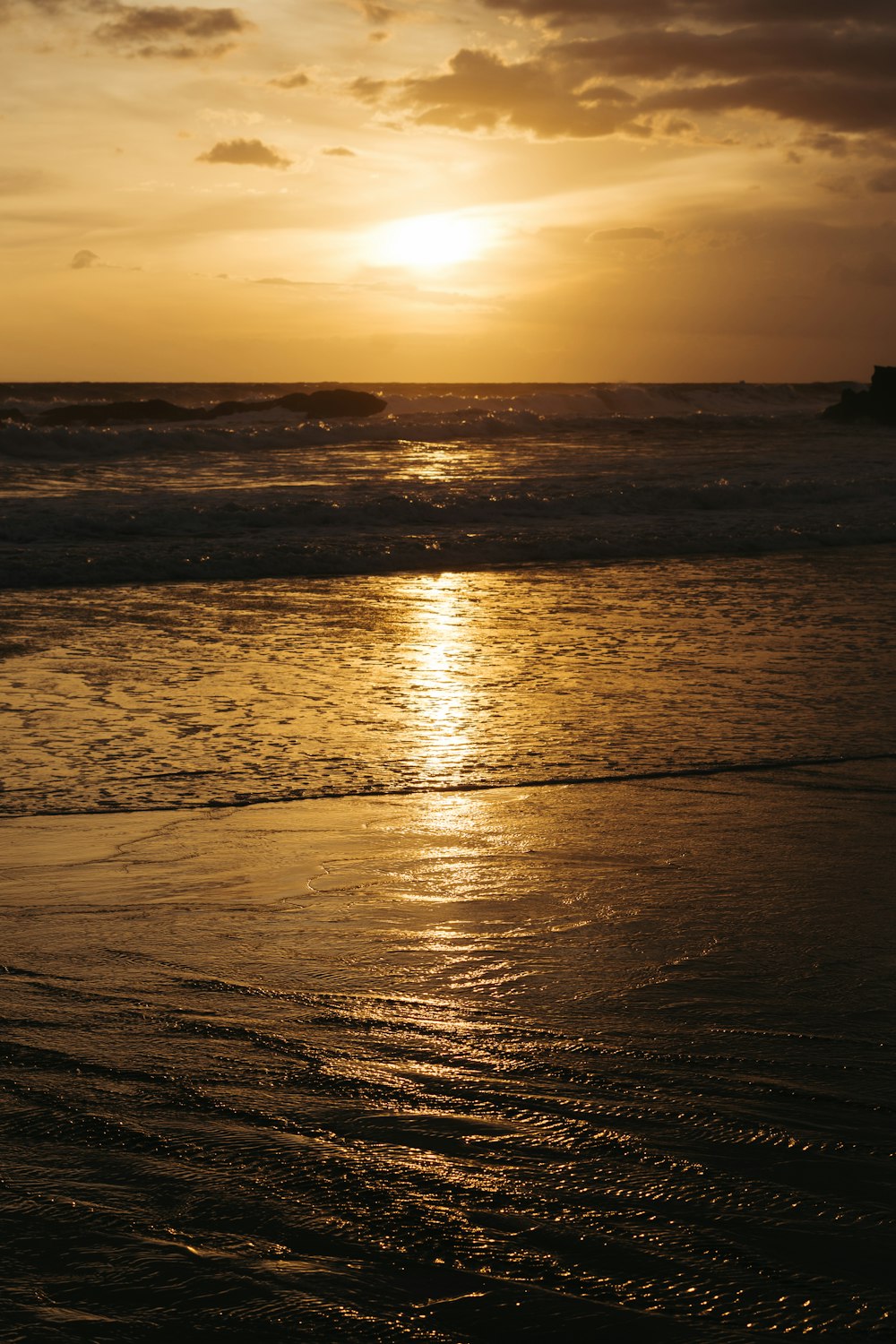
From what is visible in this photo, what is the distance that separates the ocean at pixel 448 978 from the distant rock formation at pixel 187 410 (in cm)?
3588

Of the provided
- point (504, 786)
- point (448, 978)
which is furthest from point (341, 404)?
point (448, 978)

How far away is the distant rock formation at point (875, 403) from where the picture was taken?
48.1 m

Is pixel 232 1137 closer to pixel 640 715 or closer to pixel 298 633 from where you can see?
pixel 640 715

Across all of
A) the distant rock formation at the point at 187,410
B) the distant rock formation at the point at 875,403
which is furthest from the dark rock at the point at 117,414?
the distant rock formation at the point at 875,403

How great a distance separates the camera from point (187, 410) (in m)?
48.0

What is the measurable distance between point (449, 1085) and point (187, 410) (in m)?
47.1

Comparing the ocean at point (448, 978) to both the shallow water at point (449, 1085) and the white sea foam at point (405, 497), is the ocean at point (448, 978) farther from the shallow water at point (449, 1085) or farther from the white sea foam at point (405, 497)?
the white sea foam at point (405, 497)

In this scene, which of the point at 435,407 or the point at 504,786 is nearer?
the point at 504,786

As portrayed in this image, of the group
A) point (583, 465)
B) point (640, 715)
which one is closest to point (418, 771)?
point (640, 715)

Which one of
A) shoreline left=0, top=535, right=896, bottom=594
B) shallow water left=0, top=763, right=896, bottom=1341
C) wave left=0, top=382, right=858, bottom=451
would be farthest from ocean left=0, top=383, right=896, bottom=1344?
wave left=0, top=382, right=858, bottom=451

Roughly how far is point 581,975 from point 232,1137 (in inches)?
47.1

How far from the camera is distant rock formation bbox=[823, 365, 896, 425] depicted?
48.1 meters

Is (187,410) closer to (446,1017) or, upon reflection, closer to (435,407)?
(435,407)

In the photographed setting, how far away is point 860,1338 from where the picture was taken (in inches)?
83.0
